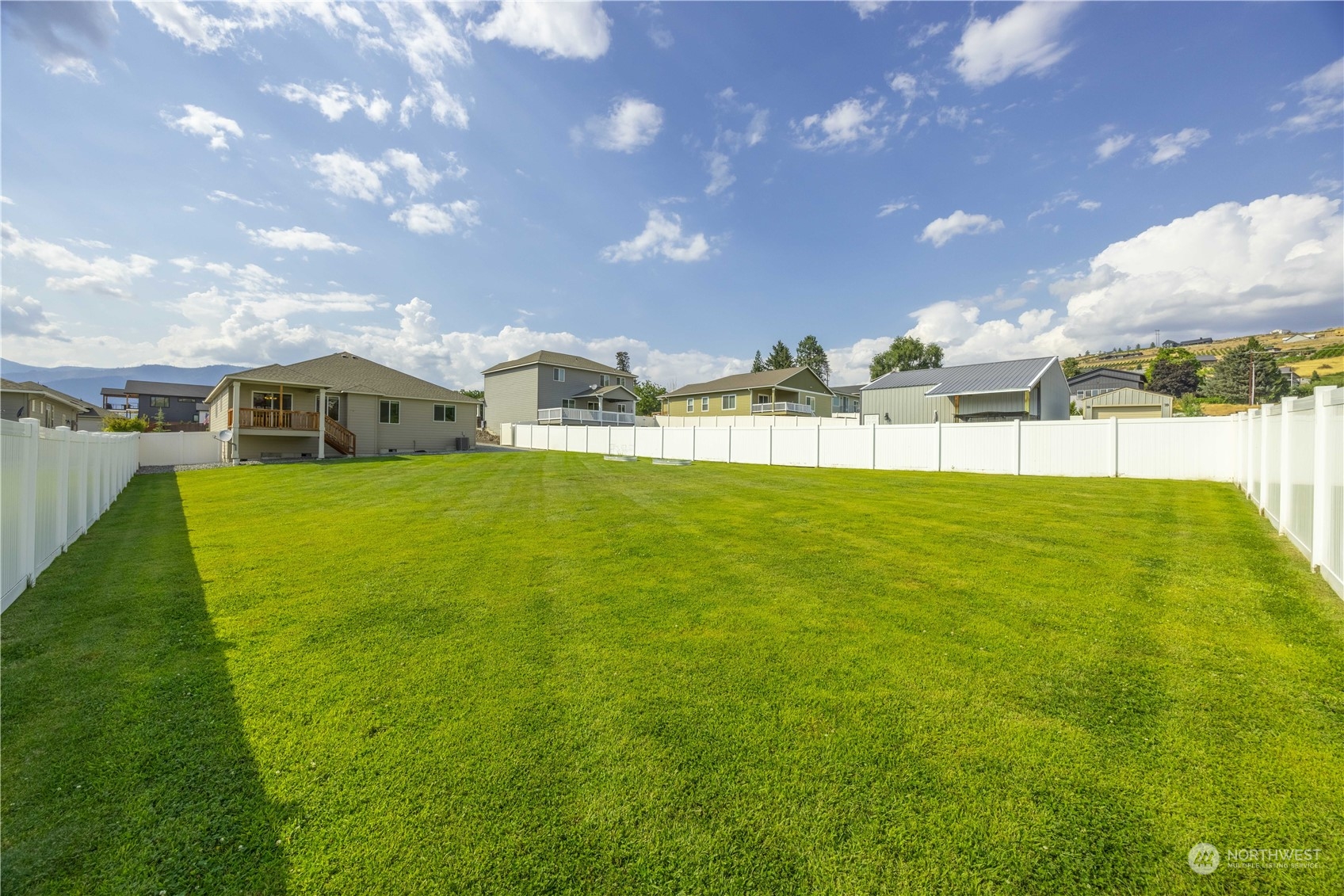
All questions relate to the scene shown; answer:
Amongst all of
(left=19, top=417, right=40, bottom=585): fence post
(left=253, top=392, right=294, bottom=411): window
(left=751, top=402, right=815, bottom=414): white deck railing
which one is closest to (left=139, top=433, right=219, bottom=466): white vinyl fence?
(left=253, top=392, right=294, bottom=411): window

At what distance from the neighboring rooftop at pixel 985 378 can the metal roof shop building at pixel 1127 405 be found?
40.1ft

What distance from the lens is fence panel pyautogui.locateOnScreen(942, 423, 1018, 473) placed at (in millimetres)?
14219

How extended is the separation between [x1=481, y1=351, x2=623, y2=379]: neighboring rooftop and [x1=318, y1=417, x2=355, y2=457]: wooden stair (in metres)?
16.7

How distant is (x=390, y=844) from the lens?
6.28ft

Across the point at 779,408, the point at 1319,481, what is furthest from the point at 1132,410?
the point at 1319,481

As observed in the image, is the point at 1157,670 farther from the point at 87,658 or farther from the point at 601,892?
the point at 87,658

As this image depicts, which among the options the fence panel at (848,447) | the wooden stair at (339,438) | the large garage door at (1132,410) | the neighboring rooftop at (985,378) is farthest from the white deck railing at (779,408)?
the wooden stair at (339,438)

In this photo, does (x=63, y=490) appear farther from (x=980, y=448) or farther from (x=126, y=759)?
(x=980, y=448)

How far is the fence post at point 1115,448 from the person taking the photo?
40.9ft

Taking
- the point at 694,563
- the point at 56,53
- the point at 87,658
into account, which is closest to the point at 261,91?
the point at 56,53

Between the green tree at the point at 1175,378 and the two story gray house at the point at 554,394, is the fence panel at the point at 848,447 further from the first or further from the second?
the green tree at the point at 1175,378

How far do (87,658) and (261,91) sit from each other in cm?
1418

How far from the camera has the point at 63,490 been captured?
20.2 ft

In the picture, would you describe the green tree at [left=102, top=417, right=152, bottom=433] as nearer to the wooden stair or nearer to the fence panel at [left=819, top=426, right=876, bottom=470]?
the wooden stair
